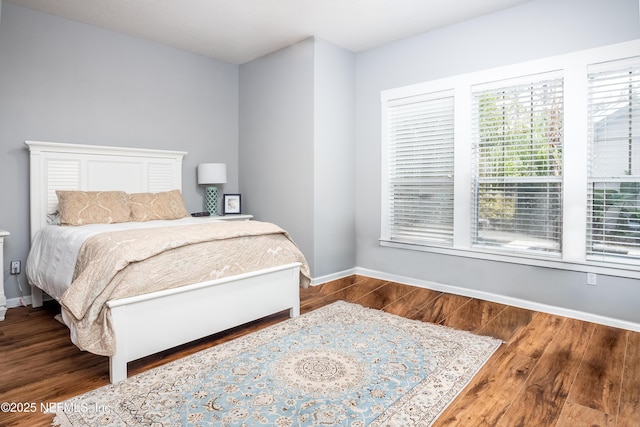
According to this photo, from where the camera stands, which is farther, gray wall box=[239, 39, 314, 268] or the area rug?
gray wall box=[239, 39, 314, 268]

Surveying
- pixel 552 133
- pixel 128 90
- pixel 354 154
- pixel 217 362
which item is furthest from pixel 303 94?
pixel 217 362

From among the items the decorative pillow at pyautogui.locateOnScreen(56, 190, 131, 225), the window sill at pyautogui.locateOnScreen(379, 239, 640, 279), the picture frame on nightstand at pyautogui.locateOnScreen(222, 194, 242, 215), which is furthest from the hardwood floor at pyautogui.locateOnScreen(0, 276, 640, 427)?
the picture frame on nightstand at pyautogui.locateOnScreen(222, 194, 242, 215)

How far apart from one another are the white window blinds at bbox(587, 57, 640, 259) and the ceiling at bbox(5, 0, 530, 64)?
0.99 m

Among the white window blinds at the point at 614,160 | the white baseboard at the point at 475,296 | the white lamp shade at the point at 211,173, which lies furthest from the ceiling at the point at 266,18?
the white baseboard at the point at 475,296

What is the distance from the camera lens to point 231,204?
4.72 m

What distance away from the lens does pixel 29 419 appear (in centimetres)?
172

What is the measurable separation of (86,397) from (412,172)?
132 inches

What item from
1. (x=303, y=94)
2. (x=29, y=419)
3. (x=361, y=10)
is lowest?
(x=29, y=419)

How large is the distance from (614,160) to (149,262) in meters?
3.35

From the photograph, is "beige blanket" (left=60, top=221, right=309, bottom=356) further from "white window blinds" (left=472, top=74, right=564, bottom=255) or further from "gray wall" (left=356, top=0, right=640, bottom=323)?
"white window blinds" (left=472, top=74, right=564, bottom=255)

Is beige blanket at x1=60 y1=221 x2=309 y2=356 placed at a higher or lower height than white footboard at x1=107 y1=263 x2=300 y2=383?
higher

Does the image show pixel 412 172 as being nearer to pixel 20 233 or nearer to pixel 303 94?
pixel 303 94

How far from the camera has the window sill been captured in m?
2.86

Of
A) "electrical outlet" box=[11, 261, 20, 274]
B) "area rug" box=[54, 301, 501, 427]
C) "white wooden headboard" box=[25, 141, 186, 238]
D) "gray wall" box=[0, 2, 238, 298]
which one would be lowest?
"area rug" box=[54, 301, 501, 427]
